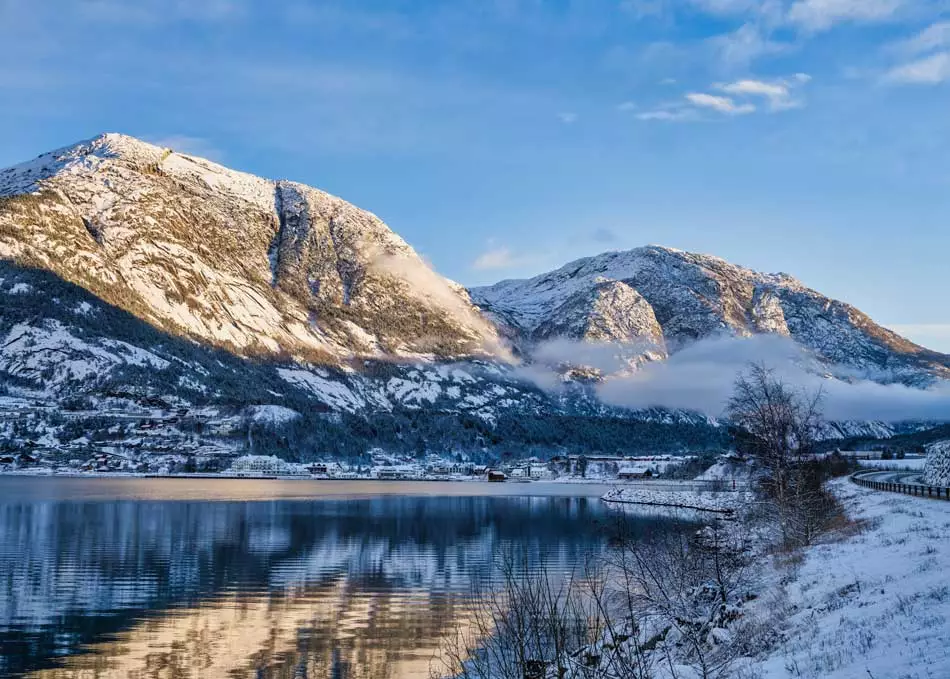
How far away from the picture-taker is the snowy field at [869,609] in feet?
54.9

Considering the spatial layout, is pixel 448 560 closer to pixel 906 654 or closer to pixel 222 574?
pixel 222 574

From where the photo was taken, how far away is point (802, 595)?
1133 inches

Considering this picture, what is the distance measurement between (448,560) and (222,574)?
49.5ft

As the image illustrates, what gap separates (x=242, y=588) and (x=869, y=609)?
105ft

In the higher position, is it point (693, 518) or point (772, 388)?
point (772, 388)

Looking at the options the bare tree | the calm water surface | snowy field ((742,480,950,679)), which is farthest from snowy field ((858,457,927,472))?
snowy field ((742,480,950,679))

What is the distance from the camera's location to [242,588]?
4522 cm

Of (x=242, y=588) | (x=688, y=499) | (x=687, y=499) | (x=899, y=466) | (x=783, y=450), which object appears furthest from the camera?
(x=899, y=466)

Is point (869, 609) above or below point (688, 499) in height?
above

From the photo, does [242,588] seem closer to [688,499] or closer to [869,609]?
[869,609]

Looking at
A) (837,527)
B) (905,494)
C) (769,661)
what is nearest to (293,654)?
(769,661)

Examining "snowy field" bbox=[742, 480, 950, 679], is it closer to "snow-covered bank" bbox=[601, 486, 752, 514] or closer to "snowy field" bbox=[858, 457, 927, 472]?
"snow-covered bank" bbox=[601, 486, 752, 514]

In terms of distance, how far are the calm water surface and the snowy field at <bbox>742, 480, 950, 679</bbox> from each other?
22.2ft

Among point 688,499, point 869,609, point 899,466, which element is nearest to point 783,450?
point 869,609
